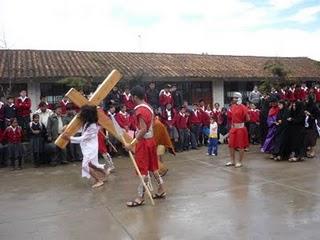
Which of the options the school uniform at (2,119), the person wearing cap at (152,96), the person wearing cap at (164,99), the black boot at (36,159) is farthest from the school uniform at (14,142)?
the person wearing cap at (164,99)

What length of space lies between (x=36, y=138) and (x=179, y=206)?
6446mm

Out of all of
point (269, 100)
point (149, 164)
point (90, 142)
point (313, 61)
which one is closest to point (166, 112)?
point (269, 100)

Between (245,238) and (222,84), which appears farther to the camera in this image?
(222,84)

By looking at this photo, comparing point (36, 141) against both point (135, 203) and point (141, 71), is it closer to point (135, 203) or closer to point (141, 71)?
point (135, 203)

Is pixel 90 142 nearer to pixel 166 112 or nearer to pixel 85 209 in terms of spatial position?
pixel 85 209

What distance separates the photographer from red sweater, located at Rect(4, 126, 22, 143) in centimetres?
1236

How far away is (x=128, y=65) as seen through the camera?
19.5 meters

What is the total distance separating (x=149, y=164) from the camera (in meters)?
7.46

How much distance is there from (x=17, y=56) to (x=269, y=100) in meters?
10.5

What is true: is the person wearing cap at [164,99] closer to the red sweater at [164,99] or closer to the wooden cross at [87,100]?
the red sweater at [164,99]

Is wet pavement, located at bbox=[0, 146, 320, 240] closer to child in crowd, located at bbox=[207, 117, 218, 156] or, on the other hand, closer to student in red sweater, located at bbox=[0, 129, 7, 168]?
student in red sweater, located at bbox=[0, 129, 7, 168]

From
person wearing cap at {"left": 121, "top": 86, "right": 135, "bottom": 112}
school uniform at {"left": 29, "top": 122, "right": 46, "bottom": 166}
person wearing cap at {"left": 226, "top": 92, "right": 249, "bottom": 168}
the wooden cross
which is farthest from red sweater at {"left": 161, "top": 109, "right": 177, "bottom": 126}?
the wooden cross

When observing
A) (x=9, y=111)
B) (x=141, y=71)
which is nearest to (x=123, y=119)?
(x=9, y=111)

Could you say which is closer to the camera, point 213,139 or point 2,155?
point 2,155
